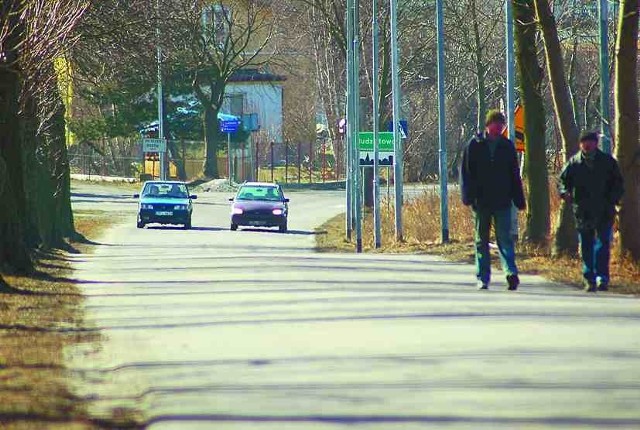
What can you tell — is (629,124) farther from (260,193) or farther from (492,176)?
(260,193)

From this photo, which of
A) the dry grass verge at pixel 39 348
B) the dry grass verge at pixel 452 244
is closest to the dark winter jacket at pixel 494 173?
the dry grass verge at pixel 452 244

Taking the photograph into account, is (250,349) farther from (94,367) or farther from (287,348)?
(94,367)

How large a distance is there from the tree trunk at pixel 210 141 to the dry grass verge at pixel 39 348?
55.0 m

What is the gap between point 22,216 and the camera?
22891mm

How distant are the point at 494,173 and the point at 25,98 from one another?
953cm

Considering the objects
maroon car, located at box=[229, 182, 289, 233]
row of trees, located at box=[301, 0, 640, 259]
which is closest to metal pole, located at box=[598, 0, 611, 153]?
row of trees, located at box=[301, 0, 640, 259]

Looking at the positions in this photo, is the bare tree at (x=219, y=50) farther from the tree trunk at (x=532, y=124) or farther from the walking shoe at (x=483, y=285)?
the walking shoe at (x=483, y=285)

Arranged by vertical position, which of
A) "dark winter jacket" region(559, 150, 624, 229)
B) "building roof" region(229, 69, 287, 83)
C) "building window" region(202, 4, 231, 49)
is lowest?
"dark winter jacket" region(559, 150, 624, 229)

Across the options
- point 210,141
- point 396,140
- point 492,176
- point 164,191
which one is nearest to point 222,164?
point 210,141

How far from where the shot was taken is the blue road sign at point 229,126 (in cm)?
7606

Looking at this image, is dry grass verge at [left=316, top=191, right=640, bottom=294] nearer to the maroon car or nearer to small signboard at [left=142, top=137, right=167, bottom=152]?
the maroon car

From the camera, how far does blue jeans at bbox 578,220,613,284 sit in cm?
1572

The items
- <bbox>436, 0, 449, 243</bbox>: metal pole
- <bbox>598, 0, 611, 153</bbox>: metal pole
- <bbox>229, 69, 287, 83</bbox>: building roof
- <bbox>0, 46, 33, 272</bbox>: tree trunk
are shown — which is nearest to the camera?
<bbox>0, 46, 33, 272</bbox>: tree trunk

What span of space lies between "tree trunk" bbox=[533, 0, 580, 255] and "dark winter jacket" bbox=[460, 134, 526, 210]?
6576 millimetres
